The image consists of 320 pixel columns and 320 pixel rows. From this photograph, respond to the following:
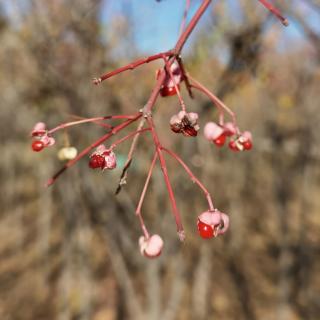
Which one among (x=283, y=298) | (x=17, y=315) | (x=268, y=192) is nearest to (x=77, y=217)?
(x=17, y=315)

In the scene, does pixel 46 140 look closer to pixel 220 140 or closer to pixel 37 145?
pixel 37 145

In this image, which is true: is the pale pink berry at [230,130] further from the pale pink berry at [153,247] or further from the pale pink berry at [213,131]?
the pale pink berry at [153,247]

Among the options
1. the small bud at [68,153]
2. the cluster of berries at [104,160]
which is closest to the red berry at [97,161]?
the cluster of berries at [104,160]

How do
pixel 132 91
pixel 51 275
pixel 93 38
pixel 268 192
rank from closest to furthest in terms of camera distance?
pixel 93 38
pixel 132 91
pixel 51 275
pixel 268 192

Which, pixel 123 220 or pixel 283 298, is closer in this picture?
pixel 123 220

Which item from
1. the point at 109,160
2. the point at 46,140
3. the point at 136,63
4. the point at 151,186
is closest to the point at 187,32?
the point at 136,63

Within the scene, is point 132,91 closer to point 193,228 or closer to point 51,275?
point 51,275
